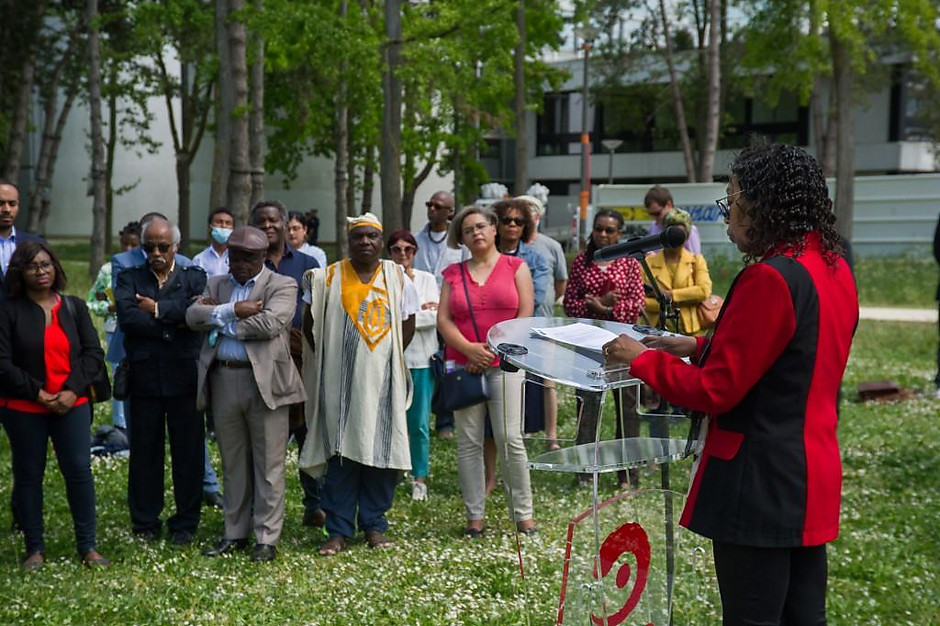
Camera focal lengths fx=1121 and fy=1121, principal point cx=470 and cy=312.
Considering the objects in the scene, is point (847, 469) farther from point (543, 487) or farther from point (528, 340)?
point (528, 340)

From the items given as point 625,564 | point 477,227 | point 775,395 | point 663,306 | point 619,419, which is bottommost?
point 625,564

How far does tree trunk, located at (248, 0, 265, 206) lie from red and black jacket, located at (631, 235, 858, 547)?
960 centimetres

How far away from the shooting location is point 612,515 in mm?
4223

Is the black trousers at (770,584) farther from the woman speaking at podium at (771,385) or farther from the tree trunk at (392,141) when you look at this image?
the tree trunk at (392,141)

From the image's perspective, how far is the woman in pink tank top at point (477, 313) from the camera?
718 cm

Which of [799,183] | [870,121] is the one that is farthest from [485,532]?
[870,121]

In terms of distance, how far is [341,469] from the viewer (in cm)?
709

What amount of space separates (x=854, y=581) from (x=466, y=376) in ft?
8.59

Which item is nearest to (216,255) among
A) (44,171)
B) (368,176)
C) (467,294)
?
(467,294)

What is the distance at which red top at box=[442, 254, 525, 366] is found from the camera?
7199mm

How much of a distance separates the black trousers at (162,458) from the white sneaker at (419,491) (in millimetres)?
1823

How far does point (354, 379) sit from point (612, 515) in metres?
3.04

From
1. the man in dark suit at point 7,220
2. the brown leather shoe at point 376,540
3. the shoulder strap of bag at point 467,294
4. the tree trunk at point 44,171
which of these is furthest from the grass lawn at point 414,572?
the tree trunk at point 44,171

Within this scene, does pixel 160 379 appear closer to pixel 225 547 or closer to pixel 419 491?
pixel 225 547
